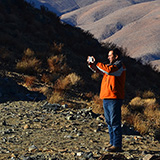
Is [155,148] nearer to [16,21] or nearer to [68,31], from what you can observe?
[16,21]

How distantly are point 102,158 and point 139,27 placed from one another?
163 metres

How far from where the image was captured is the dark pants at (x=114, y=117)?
17.6 feet

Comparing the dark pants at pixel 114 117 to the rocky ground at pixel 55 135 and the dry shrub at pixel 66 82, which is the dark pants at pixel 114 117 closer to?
the rocky ground at pixel 55 135

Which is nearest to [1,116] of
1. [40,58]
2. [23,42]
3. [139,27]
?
[40,58]

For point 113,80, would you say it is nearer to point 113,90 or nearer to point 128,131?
point 113,90

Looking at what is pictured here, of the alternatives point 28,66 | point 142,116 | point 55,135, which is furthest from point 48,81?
point 55,135

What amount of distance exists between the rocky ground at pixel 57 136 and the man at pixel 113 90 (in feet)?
1.32

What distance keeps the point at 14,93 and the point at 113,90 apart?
5755mm

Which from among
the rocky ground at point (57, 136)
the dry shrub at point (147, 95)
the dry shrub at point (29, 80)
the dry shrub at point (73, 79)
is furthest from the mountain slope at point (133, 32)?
the rocky ground at point (57, 136)

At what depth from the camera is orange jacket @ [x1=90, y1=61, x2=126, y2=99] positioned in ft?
17.0

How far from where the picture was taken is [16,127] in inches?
273

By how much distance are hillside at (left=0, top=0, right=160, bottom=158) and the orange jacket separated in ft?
4.10

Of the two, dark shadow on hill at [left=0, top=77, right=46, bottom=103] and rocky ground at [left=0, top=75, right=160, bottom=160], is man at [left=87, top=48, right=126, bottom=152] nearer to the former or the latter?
rocky ground at [left=0, top=75, right=160, bottom=160]

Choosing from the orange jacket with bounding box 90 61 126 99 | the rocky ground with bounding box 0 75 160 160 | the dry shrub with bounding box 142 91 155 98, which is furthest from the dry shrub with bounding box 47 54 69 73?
the orange jacket with bounding box 90 61 126 99
